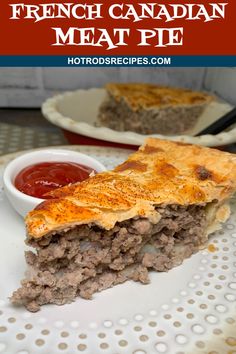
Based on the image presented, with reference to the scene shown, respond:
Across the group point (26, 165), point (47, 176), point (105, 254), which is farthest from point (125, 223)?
point (26, 165)

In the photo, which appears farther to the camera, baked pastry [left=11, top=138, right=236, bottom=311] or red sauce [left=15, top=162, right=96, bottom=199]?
red sauce [left=15, top=162, right=96, bottom=199]

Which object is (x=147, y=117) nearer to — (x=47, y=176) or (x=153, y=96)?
(x=153, y=96)

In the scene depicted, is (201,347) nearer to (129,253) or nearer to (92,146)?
(129,253)

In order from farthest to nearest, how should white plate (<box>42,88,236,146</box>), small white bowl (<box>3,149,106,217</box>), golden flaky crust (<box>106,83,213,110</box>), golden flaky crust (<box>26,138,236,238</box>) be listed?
golden flaky crust (<box>106,83,213,110</box>), white plate (<box>42,88,236,146</box>), small white bowl (<box>3,149,106,217</box>), golden flaky crust (<box>26,138,236,238</box>)

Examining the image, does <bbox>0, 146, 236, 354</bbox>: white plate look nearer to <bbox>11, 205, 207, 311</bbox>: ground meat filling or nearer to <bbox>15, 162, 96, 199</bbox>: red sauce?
<bbox>11, 205, 207, 311</bbox>: ground meat filling

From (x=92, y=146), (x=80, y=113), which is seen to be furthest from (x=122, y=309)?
(x=80, y=113)

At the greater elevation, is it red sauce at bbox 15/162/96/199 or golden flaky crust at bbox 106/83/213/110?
red sauce at bbox 15/162/96/199

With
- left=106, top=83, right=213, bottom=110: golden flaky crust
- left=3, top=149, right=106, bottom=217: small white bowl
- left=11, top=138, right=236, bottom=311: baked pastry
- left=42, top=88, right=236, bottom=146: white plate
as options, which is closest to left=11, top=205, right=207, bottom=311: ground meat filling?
left=11, top=138, right=236, bottom=311: baked pastry
